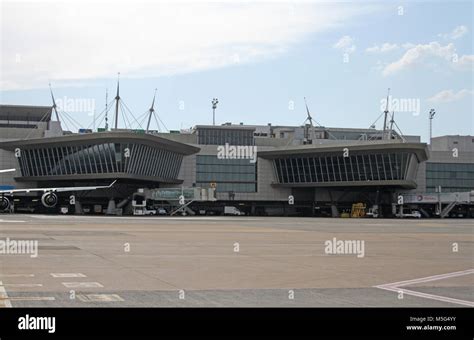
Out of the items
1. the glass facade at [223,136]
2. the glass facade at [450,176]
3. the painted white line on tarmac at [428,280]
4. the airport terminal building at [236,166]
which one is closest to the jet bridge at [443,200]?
the airport terminal building at [236,166]

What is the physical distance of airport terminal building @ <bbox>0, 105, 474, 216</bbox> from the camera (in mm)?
147375

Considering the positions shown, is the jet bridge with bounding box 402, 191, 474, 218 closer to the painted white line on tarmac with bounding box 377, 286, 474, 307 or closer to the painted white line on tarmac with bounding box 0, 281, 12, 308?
the painted white line on tarmac with bounding box 377, 286, 474, 307

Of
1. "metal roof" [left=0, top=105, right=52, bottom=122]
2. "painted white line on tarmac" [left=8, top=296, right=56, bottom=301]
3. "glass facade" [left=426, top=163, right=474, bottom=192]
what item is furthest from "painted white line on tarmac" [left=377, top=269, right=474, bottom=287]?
"metal roof" [left=0, top=105, right=52, bottom=122]

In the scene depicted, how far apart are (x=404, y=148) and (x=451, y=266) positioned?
12842 cm

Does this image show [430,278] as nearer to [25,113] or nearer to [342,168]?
[342,168]

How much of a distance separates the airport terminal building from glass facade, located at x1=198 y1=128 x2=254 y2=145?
0.27 meters

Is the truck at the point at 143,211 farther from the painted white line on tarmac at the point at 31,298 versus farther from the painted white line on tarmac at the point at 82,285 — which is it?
the painted white line on tarmac at the point at 31,298

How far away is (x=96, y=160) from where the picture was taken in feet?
478

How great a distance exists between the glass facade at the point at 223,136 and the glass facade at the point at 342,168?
10592 millimetres

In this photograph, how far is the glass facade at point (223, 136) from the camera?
178 m

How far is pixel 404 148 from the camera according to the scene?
498ft
